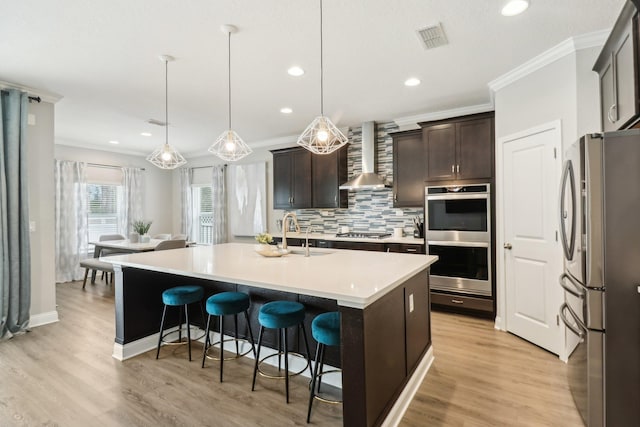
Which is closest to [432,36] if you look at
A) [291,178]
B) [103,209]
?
[291,178]

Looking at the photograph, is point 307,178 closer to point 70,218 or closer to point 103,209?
point 103,209

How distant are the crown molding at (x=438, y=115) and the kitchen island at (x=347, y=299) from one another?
2.62 meters

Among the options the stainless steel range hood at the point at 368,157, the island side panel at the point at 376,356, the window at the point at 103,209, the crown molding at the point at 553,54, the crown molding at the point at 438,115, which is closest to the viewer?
the island side panel at the point at 376,356

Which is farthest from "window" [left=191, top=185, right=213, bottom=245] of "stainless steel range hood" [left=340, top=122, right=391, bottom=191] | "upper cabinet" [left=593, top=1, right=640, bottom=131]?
"upper cabinet" [left=593, top=1, right=640, bottom=131]

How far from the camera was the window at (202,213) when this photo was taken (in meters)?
7.54

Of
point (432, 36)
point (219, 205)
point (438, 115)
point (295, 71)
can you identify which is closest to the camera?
point (432, 36)

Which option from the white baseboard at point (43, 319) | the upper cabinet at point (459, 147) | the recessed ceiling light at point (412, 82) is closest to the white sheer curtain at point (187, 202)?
the white baseboard at point (43, 319)

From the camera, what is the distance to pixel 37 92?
3.69 metres

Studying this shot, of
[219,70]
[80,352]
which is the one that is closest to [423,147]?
[219,70]

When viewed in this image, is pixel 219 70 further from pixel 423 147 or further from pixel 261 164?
pixel 261 164

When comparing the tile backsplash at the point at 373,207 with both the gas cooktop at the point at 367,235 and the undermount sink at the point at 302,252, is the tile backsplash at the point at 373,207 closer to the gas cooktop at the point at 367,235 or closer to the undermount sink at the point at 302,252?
the gas cooktop at the point at 367,235

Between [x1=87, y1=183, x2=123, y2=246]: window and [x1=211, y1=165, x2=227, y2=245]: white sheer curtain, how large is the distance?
199 centimetres

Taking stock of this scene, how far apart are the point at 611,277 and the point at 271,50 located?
287cm

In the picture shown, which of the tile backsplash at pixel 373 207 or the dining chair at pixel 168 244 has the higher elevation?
the tile backsplash at pixel 373 207
